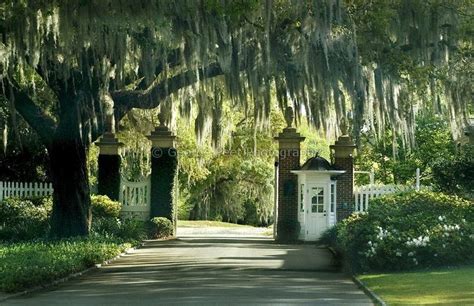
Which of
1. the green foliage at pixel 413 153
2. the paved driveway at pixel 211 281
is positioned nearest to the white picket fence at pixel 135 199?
the paved driveway at pixel 211 281

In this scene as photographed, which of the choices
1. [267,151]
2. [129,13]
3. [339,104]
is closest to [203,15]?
[129,13]

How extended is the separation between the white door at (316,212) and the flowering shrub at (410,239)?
1035cm

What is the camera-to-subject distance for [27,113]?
73.4ft

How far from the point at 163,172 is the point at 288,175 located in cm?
445

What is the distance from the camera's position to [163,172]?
32.6m

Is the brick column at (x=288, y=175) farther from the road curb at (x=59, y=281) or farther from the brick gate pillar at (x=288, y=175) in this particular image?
the road curb at (x=59, y=281)

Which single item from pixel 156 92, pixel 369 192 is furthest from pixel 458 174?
pixel 156 92

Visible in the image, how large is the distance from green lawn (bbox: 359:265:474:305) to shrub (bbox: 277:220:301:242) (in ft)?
45.1

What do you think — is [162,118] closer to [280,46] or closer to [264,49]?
[280,46]

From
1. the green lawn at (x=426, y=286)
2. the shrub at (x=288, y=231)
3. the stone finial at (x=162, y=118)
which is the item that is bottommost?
the green lawn at (x=426, y=286)

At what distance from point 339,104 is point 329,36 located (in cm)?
216

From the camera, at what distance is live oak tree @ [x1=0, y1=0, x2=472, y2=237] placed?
16016mm

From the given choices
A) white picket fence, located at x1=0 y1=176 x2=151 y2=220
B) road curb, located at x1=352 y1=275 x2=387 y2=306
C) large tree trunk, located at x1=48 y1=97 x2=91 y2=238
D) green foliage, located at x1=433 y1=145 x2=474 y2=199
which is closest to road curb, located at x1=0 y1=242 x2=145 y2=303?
large tree trunk, located at x1=48 y1=97 x2=91 y2=238

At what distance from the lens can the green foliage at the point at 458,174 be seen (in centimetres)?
2409
